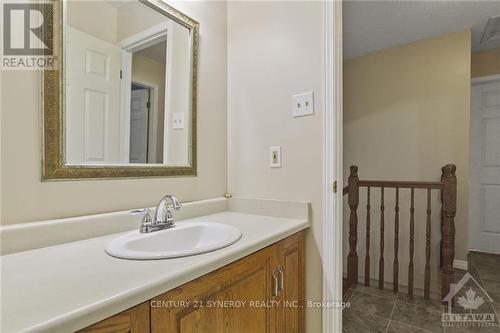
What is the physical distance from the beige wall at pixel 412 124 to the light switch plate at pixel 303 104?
6.34 ft

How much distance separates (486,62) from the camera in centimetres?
294

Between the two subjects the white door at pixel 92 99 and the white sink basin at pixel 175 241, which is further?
the white door at pixel 92 99

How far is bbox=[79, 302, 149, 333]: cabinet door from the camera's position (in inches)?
19.8

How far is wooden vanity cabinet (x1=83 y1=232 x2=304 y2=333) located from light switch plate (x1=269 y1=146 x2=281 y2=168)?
370 millimetres

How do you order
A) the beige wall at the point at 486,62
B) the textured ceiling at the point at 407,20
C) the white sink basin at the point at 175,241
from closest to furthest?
the white sink basin at the point at 175,241
the textured ceiling at the point at 407,20
the beige wall at the point at 486,62

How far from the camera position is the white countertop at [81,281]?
1.49ft

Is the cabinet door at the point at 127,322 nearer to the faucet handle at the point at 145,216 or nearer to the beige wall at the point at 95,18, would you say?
the faucet handle at the point at 145,216

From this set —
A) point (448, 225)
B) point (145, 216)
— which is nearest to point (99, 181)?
point (145, 216)

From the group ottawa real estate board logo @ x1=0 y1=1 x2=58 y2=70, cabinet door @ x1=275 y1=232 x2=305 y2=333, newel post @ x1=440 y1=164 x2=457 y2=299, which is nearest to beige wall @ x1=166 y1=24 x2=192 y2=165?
ottawa real estate board logo @ x1=0 y1=1 x2=58 y2=70

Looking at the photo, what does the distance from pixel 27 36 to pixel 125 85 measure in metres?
0.34

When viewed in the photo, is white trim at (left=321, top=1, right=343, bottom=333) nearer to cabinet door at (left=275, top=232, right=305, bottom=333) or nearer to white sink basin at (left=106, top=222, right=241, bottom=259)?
cabinet door at (left=275, top=232, right=305, bottom=333)

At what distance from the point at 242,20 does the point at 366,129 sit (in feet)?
6.59

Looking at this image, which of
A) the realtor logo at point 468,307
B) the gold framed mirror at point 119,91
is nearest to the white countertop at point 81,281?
the gold framed mirror at point 119,91

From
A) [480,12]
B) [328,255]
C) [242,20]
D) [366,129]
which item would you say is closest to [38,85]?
[242,20]
